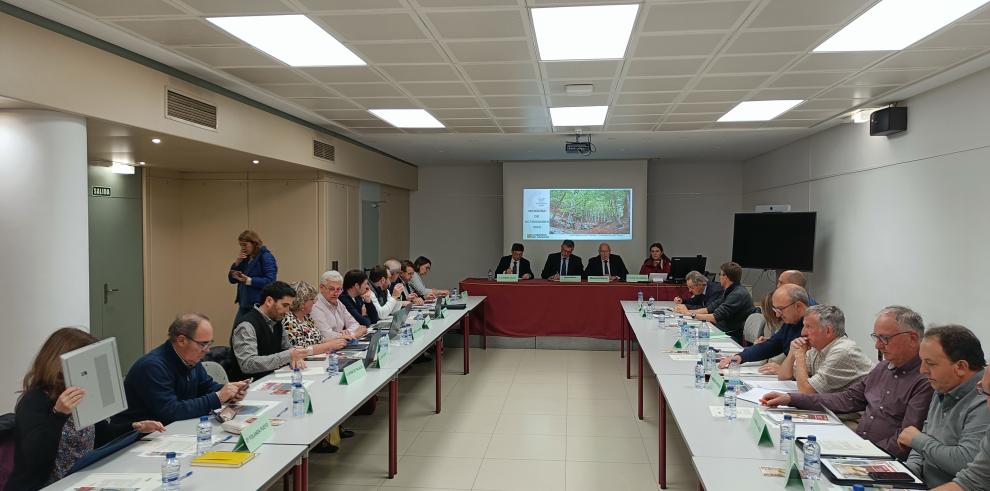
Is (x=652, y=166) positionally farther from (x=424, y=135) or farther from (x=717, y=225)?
(x=424, y=135)

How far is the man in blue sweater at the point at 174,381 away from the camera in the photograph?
8.84ft

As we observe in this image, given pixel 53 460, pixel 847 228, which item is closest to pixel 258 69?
pixel 53 460

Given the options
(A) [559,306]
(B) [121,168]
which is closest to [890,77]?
(A) [559,306]

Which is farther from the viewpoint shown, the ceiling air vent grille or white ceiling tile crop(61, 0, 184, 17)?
the ceiling air vent grille

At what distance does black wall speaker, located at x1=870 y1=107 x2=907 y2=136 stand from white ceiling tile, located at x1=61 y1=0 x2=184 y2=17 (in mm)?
5858

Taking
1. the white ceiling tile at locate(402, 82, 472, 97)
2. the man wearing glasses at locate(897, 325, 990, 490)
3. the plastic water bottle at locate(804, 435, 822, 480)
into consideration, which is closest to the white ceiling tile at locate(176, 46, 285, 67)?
the white ceiling tile at locate(402, 82, 472, 97)

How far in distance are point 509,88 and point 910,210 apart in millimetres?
3820

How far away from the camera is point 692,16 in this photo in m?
3.33

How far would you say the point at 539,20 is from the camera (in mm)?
3439

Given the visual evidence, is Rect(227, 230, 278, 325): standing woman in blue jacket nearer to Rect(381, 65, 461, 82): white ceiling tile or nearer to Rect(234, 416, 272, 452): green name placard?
Rect(381, 65, 461, 82): white ceiling tile

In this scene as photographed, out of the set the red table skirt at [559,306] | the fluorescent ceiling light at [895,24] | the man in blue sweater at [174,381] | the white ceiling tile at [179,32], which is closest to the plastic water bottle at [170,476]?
the man in blue sweater at [174,381]

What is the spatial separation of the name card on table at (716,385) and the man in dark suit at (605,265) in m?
5.61

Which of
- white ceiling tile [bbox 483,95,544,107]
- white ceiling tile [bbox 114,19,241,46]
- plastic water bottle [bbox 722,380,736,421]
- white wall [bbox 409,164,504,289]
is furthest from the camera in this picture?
white wall [bbox 409,164,504,289]

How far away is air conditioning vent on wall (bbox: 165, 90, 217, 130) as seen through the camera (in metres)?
4.44
